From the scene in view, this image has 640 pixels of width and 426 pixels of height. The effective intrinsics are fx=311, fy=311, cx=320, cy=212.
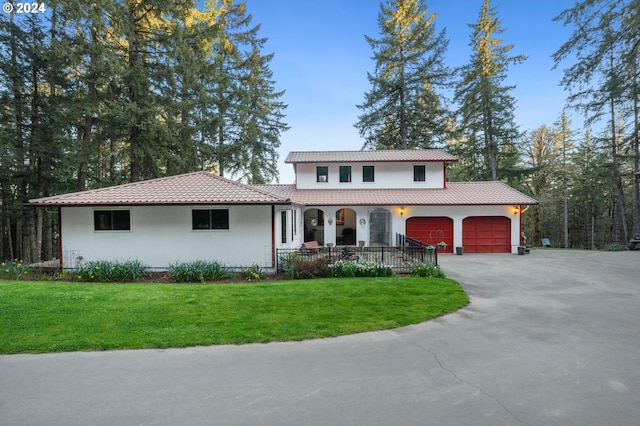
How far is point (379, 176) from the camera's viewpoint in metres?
21.2

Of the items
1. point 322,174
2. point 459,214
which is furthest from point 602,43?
point 322,174

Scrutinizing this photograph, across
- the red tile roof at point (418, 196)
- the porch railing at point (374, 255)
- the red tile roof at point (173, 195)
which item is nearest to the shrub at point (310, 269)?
the porch railing at point (374, 255)

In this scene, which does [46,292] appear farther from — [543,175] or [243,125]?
[543,175]

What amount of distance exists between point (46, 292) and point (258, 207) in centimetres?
698

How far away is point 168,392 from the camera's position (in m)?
3.83

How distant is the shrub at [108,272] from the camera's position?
11.2 m

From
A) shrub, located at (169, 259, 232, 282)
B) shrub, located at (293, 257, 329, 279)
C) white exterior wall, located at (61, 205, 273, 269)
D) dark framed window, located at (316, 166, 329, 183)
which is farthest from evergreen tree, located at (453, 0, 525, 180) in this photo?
shrub, located at (169, 259, 232, 282)

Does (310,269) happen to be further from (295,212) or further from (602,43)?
(602,43)

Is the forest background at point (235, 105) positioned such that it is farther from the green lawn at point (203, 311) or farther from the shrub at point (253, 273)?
the green lawn at point (203, 311)

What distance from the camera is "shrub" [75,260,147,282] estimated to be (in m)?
11.2

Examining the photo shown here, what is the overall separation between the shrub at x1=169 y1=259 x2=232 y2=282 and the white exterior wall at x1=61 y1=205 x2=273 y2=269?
3.54 ft

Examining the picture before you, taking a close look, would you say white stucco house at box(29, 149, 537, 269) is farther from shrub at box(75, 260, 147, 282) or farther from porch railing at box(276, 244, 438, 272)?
shrub at box(75, 260, 147, 282)

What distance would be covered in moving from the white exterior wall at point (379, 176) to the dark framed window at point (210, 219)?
29.9 ft

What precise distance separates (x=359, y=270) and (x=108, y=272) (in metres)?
9.06
